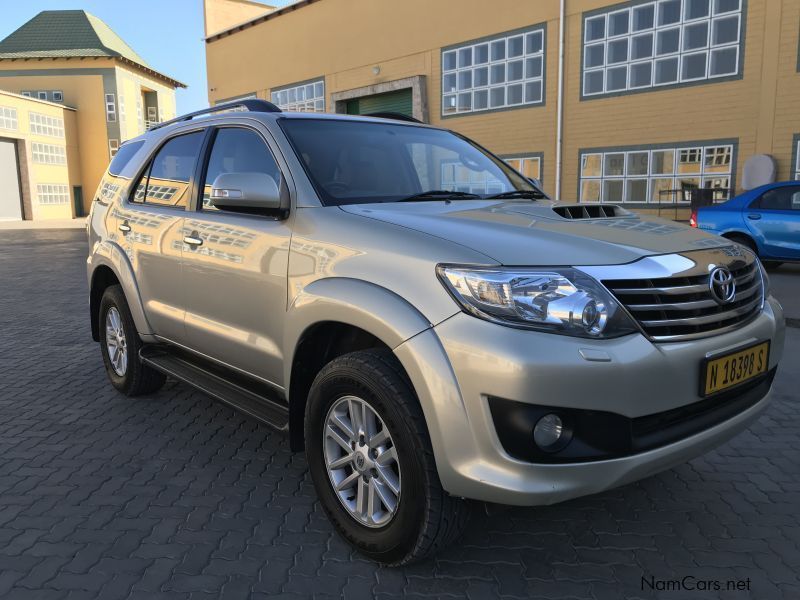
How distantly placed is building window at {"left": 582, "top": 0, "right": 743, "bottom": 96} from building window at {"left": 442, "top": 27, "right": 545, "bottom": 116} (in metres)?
1.42

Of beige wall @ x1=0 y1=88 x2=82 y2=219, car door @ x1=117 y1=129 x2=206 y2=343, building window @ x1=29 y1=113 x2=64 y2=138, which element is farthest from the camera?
building window @ x1=29 y1=113 x2=64 y2=138

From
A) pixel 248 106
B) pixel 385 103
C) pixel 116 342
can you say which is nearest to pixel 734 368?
pixel 248 106

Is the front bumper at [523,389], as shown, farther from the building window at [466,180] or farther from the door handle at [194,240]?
the door handle at [194,240]

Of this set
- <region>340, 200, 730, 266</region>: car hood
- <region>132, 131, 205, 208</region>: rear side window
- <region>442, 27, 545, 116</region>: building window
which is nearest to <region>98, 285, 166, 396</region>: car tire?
<region>132, 131, 205, 208</region>: rear side window

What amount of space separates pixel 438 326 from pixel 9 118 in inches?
1728

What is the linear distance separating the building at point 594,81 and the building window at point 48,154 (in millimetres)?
26764

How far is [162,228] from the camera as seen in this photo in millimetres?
3855

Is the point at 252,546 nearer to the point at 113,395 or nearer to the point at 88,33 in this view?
the point at 113,395

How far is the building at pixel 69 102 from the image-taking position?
40.6 metres

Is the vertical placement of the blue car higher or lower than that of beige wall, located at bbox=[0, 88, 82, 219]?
lower

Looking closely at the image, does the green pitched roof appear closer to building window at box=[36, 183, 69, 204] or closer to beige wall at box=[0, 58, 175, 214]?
beige wall at box=[0, 58, 175, 214]

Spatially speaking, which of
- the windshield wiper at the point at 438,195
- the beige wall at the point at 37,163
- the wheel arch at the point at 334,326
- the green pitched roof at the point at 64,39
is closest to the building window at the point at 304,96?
the windshield wiper at the point at 438,195

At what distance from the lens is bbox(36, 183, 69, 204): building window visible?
134 ft

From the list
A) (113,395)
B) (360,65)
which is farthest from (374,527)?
(360,65)
